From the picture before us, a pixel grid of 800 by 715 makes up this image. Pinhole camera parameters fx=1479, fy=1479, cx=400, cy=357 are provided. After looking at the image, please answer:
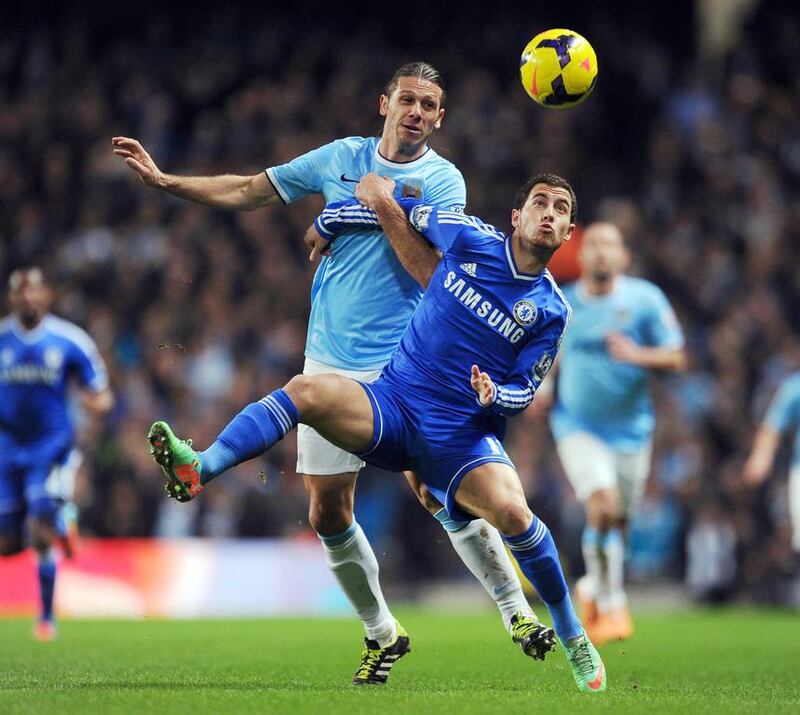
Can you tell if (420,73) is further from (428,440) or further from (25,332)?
(25,332)

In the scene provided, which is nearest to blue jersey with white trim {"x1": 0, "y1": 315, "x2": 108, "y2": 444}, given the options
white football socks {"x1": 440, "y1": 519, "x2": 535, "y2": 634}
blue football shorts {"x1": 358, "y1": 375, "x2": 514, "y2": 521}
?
white football socks {"x1": 440, "y1": 519, "x2": 535, "y2": 634}

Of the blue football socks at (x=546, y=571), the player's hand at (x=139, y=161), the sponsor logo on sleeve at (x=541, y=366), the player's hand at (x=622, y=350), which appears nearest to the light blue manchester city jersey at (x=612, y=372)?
the player's hand at (x=622, y=350)

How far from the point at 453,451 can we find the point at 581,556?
8.59 meters

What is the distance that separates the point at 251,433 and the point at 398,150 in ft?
5.84

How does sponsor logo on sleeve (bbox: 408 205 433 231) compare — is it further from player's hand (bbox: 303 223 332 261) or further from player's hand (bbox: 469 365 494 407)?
player's hand (bbox: 469 365 494 407)

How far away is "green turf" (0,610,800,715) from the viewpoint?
5512 mm

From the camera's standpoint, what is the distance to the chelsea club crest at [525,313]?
6.23 metres

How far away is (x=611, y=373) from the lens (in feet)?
33.7

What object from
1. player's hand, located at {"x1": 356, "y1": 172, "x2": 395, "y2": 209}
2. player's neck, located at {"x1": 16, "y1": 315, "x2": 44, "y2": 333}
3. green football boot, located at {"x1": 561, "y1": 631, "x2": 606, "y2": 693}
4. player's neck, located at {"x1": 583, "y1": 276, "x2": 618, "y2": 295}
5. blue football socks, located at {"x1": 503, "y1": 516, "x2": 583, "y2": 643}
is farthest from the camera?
player's neck, located at {"x1": 16, "y1": 315, "x2": 44, "y2": 333}

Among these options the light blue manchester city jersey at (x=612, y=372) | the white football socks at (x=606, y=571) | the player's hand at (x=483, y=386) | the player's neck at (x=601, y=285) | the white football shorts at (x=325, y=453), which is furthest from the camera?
the player's neck at (x=601, y=285)

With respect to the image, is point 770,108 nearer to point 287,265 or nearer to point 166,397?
point 287,265

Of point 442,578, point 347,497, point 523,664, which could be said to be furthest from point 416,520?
point 347,497

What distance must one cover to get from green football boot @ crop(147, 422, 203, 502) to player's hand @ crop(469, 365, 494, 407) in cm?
117

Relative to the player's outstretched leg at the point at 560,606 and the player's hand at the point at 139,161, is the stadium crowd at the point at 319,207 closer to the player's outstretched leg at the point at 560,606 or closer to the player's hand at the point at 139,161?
the player's outstretched leg at the point at 560,606
